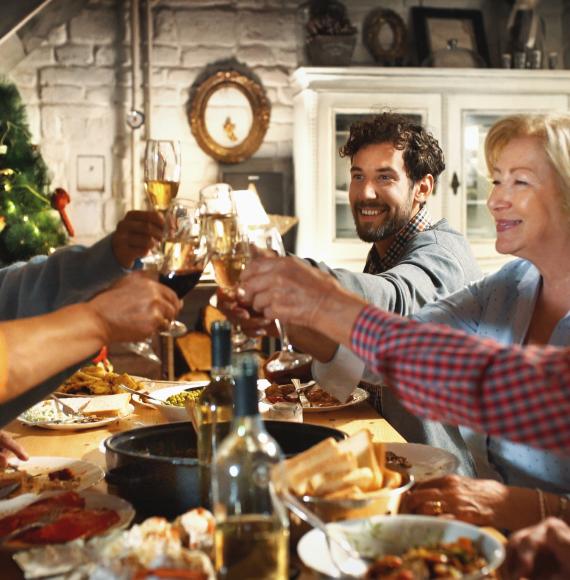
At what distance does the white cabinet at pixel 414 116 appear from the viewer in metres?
4.38

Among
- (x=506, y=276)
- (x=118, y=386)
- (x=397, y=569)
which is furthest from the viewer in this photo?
(x=118, y=386)

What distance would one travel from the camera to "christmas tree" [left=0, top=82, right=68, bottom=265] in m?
3.75

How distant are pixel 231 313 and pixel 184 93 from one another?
3356 mm

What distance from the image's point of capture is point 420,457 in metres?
1.56

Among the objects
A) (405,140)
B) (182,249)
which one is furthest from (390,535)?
(405,140)

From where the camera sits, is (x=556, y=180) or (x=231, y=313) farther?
(x=556, y=180)

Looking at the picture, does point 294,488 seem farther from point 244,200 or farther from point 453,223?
point 453,223

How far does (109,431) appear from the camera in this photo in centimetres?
207

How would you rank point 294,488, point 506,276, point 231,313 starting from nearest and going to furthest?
point 294,488 → point 231,313 → point 506,276

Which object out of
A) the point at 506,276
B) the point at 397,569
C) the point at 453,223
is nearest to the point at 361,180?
the point at 506,276

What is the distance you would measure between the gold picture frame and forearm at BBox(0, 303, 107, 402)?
3.48 m

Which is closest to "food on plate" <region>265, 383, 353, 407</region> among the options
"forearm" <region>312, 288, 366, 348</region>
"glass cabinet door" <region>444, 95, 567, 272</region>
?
"forearm" <region>312, 288, 366, 348</region>

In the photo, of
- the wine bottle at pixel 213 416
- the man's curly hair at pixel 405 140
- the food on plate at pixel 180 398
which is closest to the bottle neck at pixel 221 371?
the wine bottle at pixel 213 416

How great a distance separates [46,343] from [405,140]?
6.91 ft
